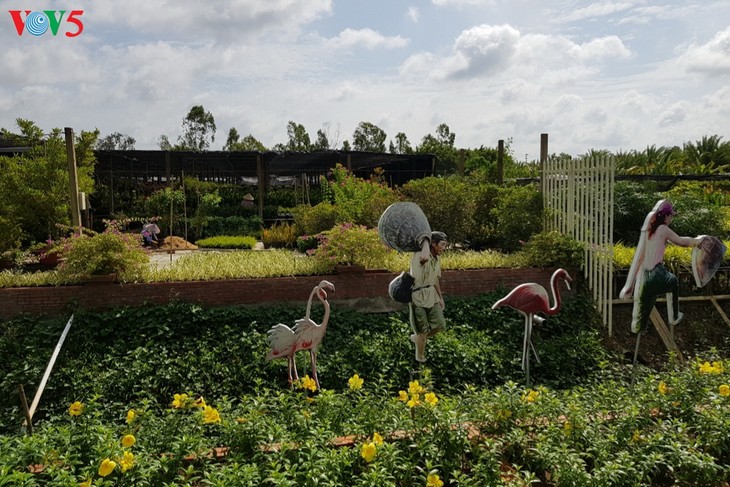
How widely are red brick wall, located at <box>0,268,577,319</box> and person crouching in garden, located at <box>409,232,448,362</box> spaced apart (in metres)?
2.07

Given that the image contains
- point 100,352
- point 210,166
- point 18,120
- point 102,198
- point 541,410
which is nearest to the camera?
point 541,410

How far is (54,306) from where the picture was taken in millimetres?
7016

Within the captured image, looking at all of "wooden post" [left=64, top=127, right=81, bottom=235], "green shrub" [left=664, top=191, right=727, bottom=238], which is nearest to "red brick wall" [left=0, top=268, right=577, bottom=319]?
"wooden post" [left=64, top=127, right=81, bottom=235]

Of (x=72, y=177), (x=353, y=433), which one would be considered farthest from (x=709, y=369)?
(x=72, y=177)

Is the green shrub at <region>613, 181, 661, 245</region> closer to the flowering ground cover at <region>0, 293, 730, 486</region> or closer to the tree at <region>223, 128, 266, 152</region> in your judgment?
the flowering ground cover at <region>0, 293, 730, 486</region>

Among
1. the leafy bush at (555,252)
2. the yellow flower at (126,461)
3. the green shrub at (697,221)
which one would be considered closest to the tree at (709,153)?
the green shrub at (697,221)

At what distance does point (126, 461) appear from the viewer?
9.93ft

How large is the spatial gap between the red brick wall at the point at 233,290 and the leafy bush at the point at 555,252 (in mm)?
150

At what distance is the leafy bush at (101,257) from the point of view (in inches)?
279

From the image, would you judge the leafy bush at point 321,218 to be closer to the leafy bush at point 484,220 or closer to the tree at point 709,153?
the leafy bush at point 484,220

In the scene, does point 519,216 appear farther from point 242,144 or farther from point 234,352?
point 242,144

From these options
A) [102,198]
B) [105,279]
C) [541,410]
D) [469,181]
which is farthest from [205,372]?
[102,198]

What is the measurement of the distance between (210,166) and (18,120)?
11.2 meters

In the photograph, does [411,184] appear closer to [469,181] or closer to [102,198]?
[469,181]
